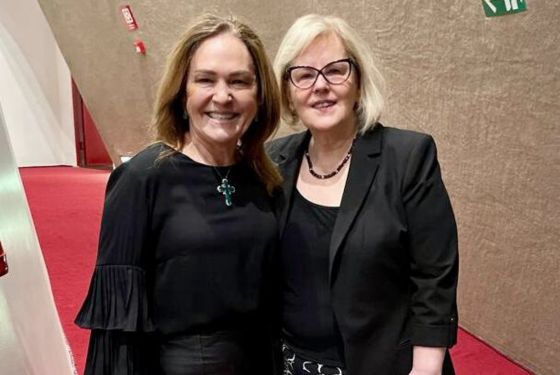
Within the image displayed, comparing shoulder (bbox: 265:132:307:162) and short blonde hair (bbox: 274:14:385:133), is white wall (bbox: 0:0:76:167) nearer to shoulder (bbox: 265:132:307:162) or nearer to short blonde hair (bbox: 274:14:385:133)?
shoulder (bbox: 265:132:307:162)

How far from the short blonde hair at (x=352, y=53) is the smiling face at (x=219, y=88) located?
161 mm

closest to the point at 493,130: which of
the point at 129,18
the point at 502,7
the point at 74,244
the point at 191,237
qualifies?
the point at 502,7

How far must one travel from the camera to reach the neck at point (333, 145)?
162 centimetres

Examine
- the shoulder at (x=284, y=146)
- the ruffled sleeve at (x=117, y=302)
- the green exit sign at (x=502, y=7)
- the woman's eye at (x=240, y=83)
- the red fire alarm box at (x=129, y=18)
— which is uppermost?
the red fire alarm box at (x=129, y=18)

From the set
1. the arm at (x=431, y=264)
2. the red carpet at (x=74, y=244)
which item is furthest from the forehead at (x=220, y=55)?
the red carpet at (x=74, y=244)

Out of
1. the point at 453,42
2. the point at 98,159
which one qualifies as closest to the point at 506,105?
the point at 453,42

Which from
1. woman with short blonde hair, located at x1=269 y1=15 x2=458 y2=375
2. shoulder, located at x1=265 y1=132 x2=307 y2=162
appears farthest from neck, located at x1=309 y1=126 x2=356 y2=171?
shoulder, located at x1=265 y1=132 x2=307 y2=162

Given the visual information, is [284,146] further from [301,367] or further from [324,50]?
[301,367]

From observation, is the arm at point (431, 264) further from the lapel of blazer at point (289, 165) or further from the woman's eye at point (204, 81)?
the woman's eye at point (204, 81)

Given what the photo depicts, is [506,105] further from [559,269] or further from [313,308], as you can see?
[313,308]

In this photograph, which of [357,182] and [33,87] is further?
[33,87]

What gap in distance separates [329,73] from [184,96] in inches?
15.1

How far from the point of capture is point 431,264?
4.70 feet

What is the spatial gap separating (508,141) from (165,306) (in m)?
1.82
